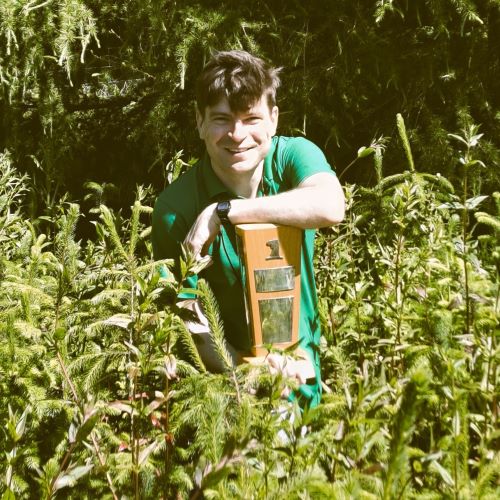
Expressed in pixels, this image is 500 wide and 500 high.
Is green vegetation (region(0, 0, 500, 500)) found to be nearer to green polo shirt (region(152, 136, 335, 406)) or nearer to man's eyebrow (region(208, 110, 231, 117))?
green polo shirt (region(152, 136, 335, 406))

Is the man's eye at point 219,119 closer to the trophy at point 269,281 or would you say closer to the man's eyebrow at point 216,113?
the man's eyebrow at point 216,113

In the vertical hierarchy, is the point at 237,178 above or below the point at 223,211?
above

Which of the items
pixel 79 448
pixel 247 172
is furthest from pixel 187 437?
pixel 247 172

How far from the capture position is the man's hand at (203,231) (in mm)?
1778

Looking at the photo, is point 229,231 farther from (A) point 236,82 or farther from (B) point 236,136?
(A) point 236,82

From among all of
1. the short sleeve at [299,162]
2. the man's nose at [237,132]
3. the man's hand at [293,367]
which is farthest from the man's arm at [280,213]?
the man's hand at [293,367]

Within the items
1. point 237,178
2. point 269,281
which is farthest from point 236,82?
point 269,281

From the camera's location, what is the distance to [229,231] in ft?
7.01

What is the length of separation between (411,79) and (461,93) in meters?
0.27


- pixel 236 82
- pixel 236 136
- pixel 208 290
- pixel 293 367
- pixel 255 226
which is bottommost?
pixel 293 367

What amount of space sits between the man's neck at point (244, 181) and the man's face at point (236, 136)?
0.15ft

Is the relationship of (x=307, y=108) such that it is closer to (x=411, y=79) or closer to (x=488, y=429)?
(x=411, y=79)

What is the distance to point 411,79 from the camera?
3.11 metres

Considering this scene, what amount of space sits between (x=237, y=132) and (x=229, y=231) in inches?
14.3
